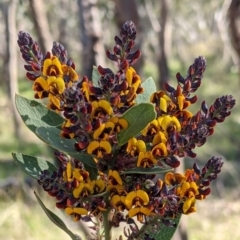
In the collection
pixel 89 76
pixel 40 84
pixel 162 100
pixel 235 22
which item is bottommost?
pixel 40 84

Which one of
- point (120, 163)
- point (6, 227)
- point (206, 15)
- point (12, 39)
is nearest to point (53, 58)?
point (120, 163)

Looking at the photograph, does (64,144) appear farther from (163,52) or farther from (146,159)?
(163,52)

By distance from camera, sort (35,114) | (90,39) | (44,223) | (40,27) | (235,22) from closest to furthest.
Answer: (35,114)
(235,22)
(90,39)
(40,27)
(44,223)

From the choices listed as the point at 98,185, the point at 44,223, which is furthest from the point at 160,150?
the point at 44,223

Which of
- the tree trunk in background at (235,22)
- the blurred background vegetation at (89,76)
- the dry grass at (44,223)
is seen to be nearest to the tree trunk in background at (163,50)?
the blurred background vegetation at (89,76)

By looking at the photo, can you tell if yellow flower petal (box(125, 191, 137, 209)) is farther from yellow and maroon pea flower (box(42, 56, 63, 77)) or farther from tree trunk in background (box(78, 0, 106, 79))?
tree trunk in background (box(78, 0, 106, 79))

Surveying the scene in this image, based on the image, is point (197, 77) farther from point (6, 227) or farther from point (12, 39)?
point (12, 39)

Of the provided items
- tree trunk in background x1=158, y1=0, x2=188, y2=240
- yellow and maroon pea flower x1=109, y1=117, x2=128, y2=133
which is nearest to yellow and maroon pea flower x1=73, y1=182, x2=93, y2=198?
yellow and maroon pea flower x1=109, y1=117, x2=128, y2=133
